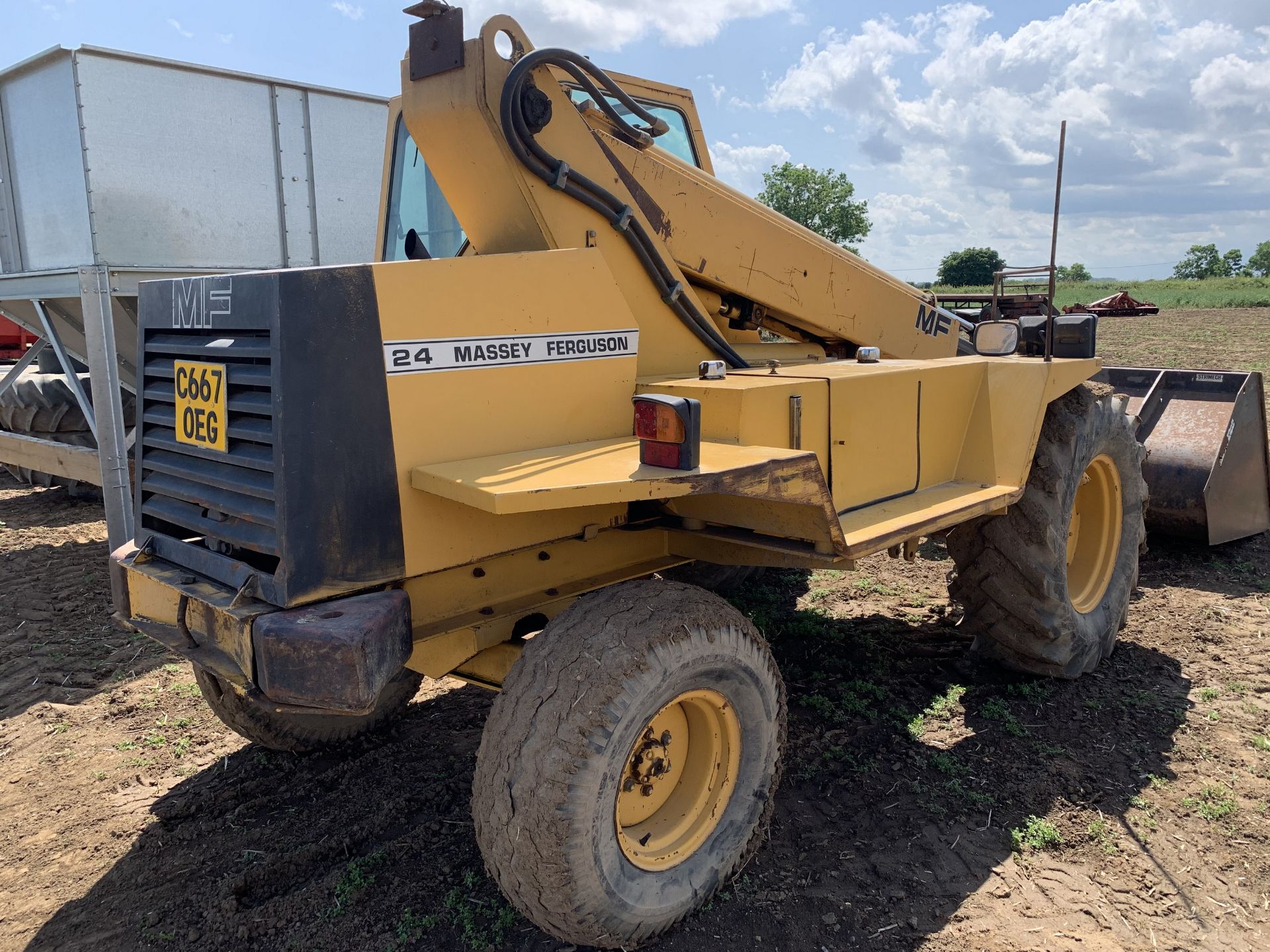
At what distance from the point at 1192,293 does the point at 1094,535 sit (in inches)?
1948

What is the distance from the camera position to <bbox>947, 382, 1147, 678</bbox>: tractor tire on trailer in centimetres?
403

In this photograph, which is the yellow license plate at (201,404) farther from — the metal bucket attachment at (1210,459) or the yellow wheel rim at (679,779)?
the metal bucket attachment at (1210,459)

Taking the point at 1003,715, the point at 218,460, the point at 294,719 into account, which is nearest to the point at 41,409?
the point at 294,719

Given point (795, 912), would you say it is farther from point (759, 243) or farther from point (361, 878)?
point (759, 243)

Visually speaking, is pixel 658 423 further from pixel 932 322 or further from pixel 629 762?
pixel 932 322

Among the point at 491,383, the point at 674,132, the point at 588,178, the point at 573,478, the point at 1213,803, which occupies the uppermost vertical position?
the point at 674,132

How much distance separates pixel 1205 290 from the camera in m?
48.4

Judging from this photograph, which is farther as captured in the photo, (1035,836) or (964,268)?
(964,268)

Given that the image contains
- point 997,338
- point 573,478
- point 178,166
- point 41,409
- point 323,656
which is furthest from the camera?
point 41,409

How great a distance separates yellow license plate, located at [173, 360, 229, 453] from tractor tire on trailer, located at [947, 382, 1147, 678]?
10.2 ft

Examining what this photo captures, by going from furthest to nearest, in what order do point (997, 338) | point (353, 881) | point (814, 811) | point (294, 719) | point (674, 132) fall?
point (674, 132) < point (997, 338) < point (294, 719) < point (814, 811) < point (353, 881)

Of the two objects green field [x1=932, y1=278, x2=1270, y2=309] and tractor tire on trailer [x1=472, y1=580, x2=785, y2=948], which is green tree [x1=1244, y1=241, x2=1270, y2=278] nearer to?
green field [x1=932, y1=278, x2=1270, y2=309]

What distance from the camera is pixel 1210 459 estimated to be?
5.71 m

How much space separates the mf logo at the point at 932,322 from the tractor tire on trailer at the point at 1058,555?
2.51ft
